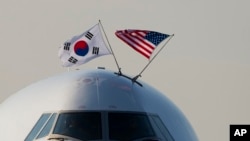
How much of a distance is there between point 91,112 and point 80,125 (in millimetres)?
522

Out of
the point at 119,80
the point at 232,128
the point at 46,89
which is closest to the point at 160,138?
the point at 119,80

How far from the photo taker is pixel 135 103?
20.3m

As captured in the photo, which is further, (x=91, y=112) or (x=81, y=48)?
(x=81, y=48)

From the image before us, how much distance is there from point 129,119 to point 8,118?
389 centimetres

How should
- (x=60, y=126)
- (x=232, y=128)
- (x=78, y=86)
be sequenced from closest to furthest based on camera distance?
(x=60, y=126)
(x=78, y=86)
(x=232, y=128)

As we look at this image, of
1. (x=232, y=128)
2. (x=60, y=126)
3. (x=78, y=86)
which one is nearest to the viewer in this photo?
(x=60, y=126)

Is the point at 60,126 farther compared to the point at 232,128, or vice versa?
the point at 232,128

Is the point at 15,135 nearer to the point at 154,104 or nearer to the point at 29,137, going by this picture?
the point at 29,137

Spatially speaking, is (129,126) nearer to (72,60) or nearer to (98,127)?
(98,127)

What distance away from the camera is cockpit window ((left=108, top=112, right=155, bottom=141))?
748 inches

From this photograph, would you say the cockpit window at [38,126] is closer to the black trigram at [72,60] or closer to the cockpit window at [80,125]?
the cockpit window at [80,125]

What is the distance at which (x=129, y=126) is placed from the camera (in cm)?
1950

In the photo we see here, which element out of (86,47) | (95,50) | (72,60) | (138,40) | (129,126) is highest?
(138,40)

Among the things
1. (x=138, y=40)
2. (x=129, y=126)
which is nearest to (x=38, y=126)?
(x=129, y=126)
